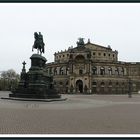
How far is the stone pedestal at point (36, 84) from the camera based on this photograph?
32.7 meters

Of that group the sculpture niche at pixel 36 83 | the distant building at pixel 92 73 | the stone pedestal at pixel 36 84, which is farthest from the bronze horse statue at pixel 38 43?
the distant building at pixel 92 73

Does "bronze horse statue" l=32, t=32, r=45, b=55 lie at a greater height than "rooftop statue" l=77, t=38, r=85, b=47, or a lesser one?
lesser

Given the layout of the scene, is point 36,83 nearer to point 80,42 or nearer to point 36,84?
point 36,84

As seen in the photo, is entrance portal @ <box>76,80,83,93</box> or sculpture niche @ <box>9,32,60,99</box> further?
entrance portal @ <box>76,80,83,93</box>

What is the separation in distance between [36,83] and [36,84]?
196 millimetres

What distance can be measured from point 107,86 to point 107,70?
25.2ft

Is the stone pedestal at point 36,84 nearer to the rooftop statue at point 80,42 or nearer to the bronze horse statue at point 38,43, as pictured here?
the bronze horse statue at point 38,43

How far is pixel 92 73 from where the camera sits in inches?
4149

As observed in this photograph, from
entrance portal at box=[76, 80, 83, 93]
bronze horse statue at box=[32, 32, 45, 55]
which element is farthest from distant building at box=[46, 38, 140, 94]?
bronze horse statue at box=[32, 32, 45, 55]

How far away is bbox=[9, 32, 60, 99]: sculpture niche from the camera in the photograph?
107ft

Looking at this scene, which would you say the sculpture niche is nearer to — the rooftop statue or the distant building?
the distant building

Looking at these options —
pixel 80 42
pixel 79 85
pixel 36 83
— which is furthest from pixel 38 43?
pixel 80 42

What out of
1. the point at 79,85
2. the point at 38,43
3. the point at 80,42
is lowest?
the point at 79,85

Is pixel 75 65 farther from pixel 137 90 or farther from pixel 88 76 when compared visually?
pixel 137 90
